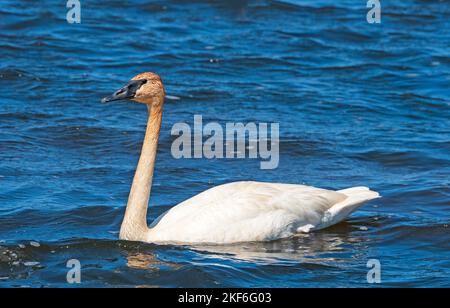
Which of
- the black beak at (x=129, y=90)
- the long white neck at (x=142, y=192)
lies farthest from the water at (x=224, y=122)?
the black beak at (x=129, y=90)

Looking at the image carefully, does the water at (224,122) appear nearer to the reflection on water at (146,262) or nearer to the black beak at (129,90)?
the reflection on water at (146,262)

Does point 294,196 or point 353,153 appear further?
point 353,153

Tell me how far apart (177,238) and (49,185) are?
8.33 ft

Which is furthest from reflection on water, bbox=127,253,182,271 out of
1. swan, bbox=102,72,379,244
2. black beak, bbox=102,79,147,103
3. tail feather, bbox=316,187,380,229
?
tail feather, bbox=316,187,380,229

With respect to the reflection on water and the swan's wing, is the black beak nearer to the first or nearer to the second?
the swan's wing

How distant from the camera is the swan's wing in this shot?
33.7ft

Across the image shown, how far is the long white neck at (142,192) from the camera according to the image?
1032cm

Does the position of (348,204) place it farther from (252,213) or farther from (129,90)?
(129,90)

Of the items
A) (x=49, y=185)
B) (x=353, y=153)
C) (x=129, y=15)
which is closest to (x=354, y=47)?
(x=129, y=15)

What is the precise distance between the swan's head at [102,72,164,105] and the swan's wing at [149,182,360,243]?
3.53ft

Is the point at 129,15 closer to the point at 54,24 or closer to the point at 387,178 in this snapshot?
the point at 54,24

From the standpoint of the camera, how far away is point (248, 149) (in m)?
14.0

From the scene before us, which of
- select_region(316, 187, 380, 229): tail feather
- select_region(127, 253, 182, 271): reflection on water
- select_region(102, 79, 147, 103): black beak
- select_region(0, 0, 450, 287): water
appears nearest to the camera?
select_region(127, 253, 182, 271): reflection on water

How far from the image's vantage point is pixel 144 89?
10414 mm
